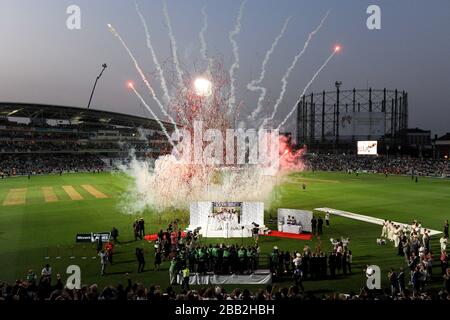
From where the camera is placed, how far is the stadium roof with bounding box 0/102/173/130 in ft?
274

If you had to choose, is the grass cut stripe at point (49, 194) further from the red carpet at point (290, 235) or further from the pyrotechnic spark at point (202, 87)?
the red carpet at point (290, 235)

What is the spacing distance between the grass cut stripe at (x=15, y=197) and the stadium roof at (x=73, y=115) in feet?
121

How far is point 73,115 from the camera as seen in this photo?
9781 centimetres

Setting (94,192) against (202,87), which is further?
(94,192)

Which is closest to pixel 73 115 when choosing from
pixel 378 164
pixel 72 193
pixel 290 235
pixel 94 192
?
pixel 94 192

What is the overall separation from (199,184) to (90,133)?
81324 mm

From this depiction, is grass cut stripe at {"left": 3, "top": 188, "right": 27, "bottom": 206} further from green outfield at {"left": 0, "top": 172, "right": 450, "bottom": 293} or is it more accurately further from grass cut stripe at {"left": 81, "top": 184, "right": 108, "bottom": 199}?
grass cut stripe at {"left": 81, "top": 184, "right": 108, "bottom": 199}

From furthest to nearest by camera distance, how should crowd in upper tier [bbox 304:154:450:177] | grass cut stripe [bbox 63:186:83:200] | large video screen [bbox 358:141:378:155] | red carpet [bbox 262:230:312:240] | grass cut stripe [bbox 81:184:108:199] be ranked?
large video screen [bbox 358:141:378:155], crowd in upper tier [bbox 304:154:450:177], grass cut stripe [bbox 81:184:108:199], grass cut stripe [bbox 63:186:83:200], red carpet [bbox 262:230:312:240]

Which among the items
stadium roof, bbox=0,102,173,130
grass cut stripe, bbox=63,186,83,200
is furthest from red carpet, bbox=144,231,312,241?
stadium roof, bbox=0,102,173,130

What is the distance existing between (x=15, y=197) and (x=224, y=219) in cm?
2901

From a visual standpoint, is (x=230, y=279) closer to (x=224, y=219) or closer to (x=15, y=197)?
(x=224, y=219)

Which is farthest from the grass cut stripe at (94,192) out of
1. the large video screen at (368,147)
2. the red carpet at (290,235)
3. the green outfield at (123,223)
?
the large video screen at (368,147)

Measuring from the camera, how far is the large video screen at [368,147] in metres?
89.5
